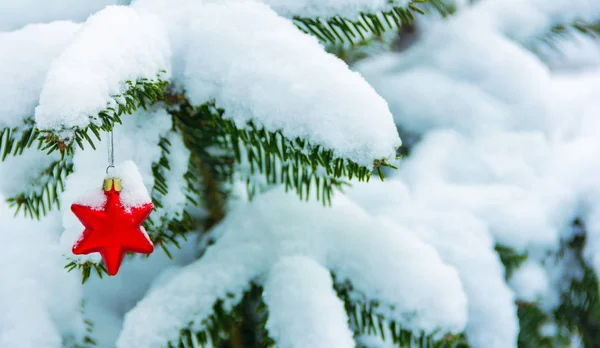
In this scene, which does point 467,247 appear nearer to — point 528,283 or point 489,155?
point 528,283

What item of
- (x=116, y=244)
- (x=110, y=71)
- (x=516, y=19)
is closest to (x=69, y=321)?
(x=116, y=244)

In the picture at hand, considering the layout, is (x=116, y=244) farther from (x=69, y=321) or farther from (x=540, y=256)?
(x=540, y=256)

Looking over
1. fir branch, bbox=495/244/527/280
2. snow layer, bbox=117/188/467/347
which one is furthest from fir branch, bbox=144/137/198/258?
fir branch, bbox=495/244/527/280

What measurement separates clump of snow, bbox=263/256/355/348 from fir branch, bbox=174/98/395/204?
0.12 m

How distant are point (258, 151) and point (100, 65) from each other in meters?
0.25

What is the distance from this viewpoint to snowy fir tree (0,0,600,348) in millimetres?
514

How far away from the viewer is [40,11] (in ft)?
2.85

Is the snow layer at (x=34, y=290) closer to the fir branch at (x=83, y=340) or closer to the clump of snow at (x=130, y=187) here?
the fir branch at (x=83, y=340)

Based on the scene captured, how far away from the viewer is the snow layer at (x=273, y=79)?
50 cm

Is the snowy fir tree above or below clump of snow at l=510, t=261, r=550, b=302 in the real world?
above

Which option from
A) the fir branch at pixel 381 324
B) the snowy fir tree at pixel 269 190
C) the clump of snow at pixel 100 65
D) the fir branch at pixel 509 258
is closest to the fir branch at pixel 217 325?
the snowy fir tree at pixel 269 190

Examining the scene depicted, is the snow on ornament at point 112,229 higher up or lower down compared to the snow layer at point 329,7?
lower down

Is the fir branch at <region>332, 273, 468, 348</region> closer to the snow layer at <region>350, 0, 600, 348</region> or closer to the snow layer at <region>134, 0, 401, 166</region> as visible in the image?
the snow layer at <region>350, 0, 600, 348</region>

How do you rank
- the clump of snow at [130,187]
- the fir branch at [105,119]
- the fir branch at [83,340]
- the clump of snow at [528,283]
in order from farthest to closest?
the clump of snow at [528,283] < the fir branch at [83,340] < the clump of snow at [130,187] < the fir branch at [105,119]
